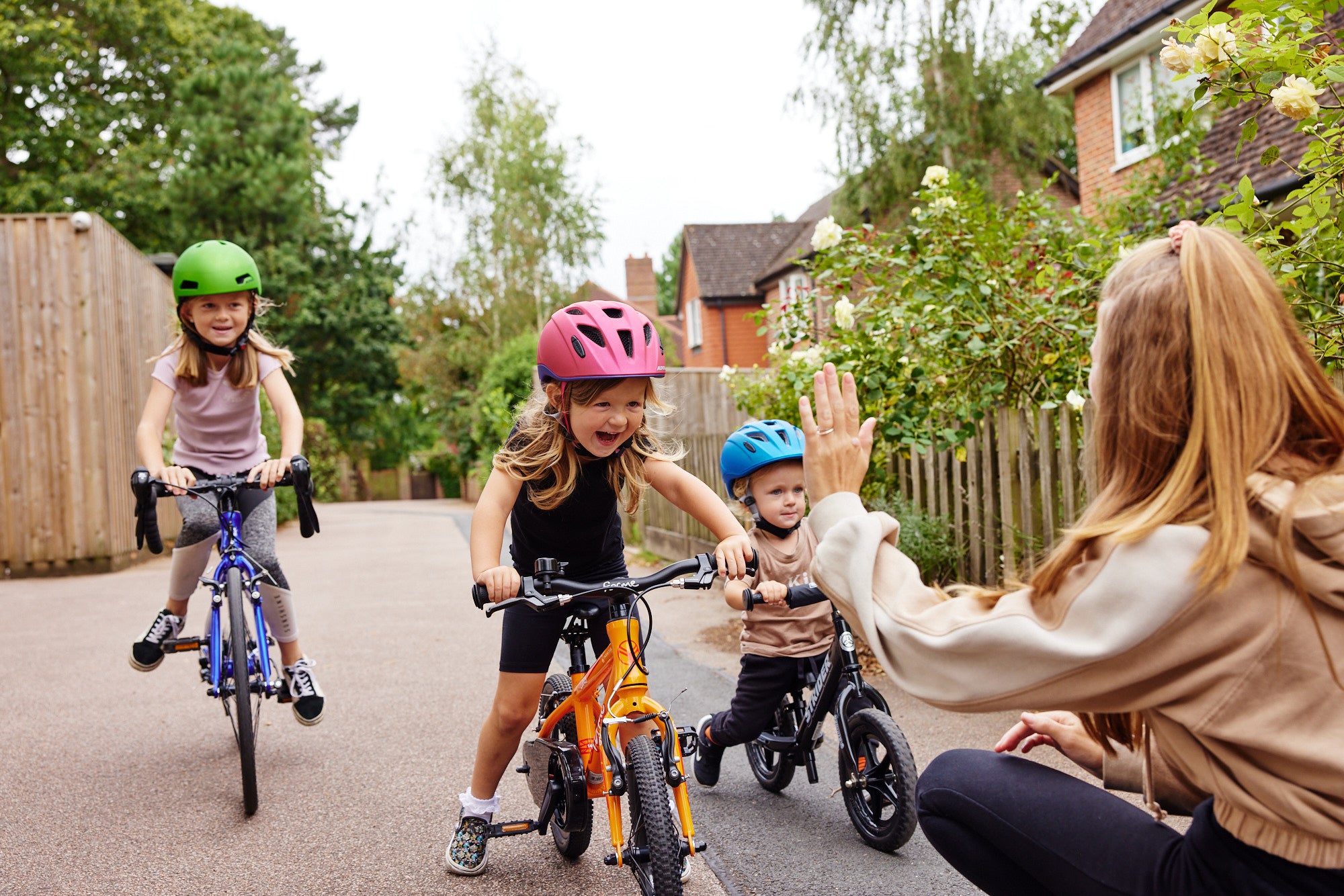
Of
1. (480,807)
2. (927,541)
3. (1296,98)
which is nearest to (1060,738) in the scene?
(480,807)

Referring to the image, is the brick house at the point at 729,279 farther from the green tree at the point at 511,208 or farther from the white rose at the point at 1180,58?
the white rose at the point at 1180,58

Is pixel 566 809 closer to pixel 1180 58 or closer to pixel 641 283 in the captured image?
pixel 1180 58

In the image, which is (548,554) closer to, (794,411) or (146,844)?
(146,844)

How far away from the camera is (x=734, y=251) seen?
4053 centimetres

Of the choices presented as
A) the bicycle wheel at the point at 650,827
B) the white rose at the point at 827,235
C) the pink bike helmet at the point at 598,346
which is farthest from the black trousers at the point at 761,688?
the white rose at the point at 827,235

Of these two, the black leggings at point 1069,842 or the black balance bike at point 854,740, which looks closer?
the black leggings at point 1069,842

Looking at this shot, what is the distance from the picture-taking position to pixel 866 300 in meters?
6.83

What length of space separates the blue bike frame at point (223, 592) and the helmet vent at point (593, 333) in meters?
2.09

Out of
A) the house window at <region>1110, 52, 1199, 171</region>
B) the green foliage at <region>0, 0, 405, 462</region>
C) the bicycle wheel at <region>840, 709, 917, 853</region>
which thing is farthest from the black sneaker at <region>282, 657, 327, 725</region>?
the green foliage at <region>0, 0, 405, 462</region>

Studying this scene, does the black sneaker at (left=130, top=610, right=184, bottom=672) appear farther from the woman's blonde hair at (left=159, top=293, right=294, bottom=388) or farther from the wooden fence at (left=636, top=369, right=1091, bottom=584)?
the wooden fence at (left=636, top=369, right=1091, bottom=584)

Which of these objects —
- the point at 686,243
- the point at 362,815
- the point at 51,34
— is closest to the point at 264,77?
the point at 51,34

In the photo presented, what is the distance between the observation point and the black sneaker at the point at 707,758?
13.8 feet

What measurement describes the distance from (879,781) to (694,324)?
122ft

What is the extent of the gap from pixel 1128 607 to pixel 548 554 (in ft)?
7.15
